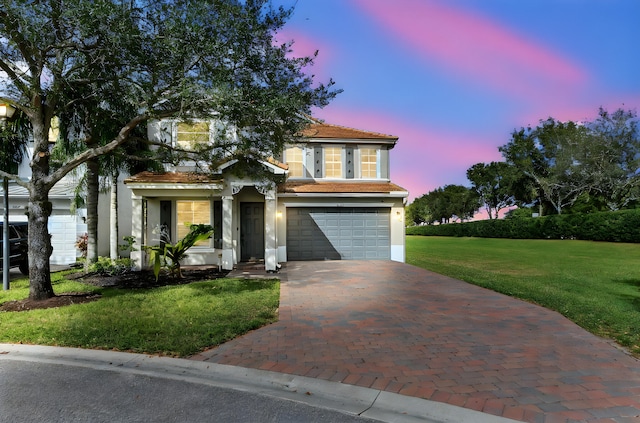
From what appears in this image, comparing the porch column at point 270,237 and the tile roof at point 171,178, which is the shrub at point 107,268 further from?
the porch column at point 270,237

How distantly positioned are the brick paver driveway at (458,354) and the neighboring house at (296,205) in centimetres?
636

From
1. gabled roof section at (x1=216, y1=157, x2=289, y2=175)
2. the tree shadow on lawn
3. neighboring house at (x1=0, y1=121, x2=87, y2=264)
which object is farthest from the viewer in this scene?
neighboring house at (x1=0, y1=121, x2=87, y2=264)

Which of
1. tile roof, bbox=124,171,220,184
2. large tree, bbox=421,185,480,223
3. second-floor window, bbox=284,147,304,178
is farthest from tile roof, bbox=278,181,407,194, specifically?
large tree, bbox=421,185,480,223

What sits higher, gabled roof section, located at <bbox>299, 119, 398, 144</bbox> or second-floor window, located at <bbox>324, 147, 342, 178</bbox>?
gabled roof section, located at <bbox>299, 119, 398, 144</bbox>

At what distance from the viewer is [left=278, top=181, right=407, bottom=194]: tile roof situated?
15.8 meters

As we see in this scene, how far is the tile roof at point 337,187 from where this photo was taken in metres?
15.8

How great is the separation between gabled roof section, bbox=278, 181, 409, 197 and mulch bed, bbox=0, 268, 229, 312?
486 cm

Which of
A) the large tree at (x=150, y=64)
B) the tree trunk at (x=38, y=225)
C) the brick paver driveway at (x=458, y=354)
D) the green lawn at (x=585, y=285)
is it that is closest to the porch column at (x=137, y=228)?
the large tree at (x=150, y=64)

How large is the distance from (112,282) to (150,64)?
619cm

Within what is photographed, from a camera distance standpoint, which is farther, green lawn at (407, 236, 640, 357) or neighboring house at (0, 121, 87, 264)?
neighboring house at (0, 121, 87, 264)

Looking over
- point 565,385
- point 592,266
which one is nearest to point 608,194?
point 592,266

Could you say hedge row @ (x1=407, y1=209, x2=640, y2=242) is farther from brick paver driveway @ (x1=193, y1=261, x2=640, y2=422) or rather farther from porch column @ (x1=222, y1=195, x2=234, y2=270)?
porch column @ (x1=222, y1=195, x2=234, y2=270)

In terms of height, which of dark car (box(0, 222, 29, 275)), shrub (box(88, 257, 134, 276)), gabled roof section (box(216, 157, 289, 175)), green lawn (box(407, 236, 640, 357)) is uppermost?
gabled roof section (box(216, 157, 289, 175))

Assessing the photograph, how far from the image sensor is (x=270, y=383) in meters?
4.09
